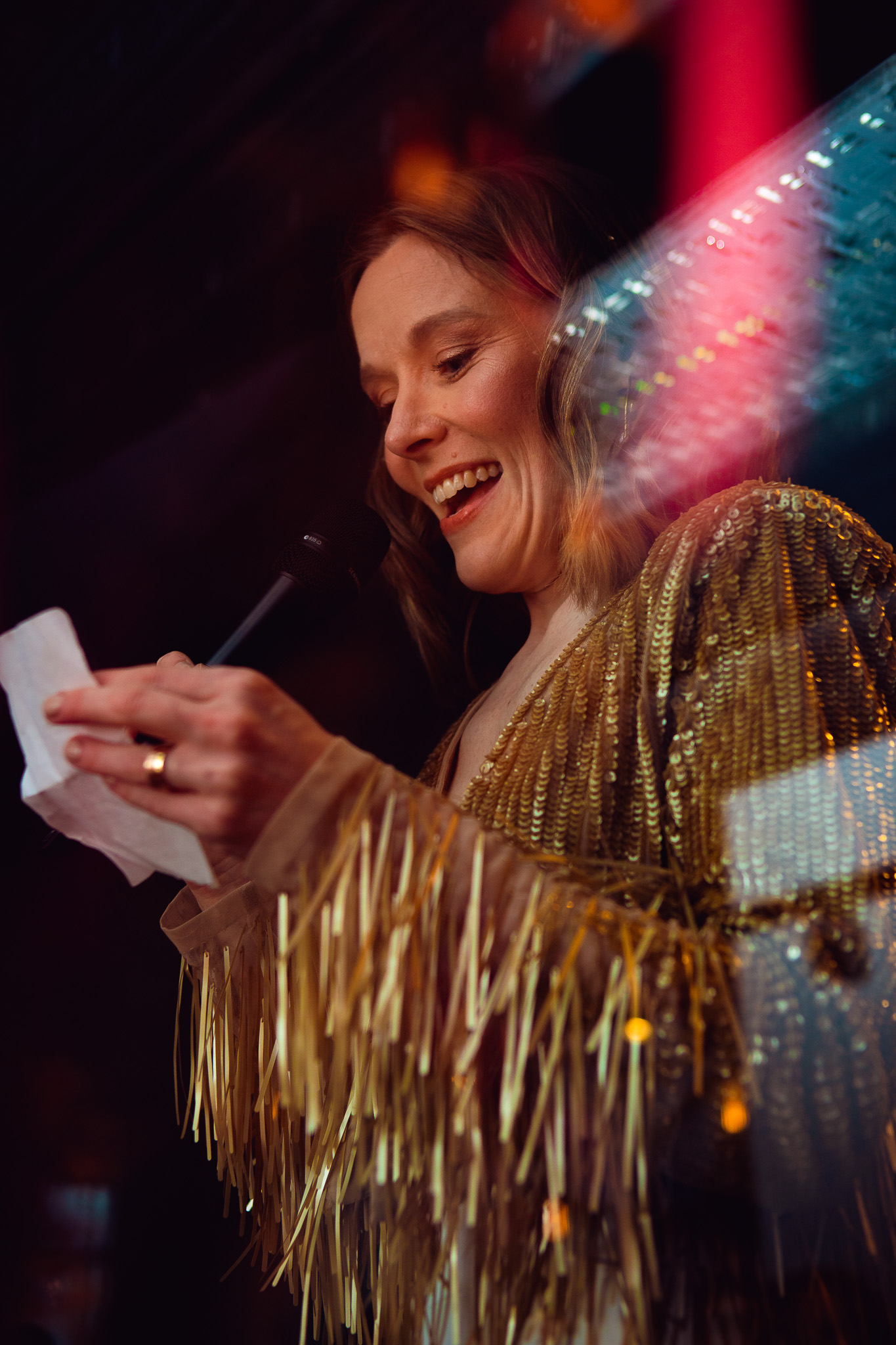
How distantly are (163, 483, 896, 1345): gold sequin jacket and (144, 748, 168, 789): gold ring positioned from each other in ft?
0.25

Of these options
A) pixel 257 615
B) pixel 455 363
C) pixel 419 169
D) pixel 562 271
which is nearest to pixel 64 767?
pixel 257 615

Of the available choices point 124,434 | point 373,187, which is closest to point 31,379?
point 124,434

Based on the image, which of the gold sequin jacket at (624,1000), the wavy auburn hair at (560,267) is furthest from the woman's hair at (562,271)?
the gold sequin jacket at (624,1000)

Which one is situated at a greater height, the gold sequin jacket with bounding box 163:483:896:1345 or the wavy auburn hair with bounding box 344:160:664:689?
the wavy auburn hair with bounding box 344:160:664:689

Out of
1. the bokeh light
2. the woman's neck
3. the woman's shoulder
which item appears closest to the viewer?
the woman's shoulder

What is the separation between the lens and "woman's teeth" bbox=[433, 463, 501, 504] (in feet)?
3.37

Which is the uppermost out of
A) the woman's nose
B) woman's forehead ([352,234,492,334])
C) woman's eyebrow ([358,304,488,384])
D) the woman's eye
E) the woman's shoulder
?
woman's forehead ([352,234,492,334])

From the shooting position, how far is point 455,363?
1020 mm

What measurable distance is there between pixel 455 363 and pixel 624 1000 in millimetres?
713

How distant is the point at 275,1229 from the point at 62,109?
1.33 metres

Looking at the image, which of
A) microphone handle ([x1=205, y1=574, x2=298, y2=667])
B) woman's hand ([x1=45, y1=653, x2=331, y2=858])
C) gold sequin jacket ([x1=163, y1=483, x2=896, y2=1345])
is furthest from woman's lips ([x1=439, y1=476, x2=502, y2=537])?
woman's hand ([x1=45, y1=653, x2=331, y2=858])

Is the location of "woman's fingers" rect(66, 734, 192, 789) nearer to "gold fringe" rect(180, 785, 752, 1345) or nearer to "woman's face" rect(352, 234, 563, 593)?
"gold fringe" rect(180, 785, 752, 1345)

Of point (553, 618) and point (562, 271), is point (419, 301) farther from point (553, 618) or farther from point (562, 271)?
point (553, 618)

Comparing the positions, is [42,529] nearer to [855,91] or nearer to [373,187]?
[373,187]
